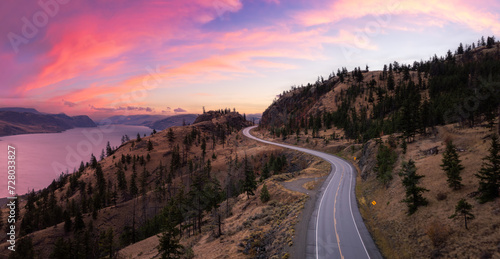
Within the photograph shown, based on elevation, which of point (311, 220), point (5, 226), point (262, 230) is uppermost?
point (311, 220)

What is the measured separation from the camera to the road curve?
2378 centimetres

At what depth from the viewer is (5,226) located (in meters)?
102

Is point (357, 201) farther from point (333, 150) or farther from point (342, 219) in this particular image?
point (333, 150)

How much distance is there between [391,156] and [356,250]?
30.7 meters

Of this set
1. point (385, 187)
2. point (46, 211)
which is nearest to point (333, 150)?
point (385, 187)

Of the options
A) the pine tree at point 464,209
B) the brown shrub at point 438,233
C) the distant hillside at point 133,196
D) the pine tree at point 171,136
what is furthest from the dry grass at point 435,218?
the pine tree at point 171,136

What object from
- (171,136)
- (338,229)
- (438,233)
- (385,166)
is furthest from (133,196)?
(438,233)

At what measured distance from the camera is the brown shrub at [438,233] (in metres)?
20.5

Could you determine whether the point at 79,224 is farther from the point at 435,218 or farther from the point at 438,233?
the point at 435,218

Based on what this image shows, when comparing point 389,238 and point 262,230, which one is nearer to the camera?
point 389,238

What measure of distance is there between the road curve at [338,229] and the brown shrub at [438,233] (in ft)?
17.4

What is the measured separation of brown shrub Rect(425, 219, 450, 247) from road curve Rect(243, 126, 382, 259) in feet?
17.4

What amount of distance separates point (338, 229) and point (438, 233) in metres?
10.8

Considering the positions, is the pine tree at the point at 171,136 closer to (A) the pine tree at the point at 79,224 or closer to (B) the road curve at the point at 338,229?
(A) the pine tree at the point at 79,224
